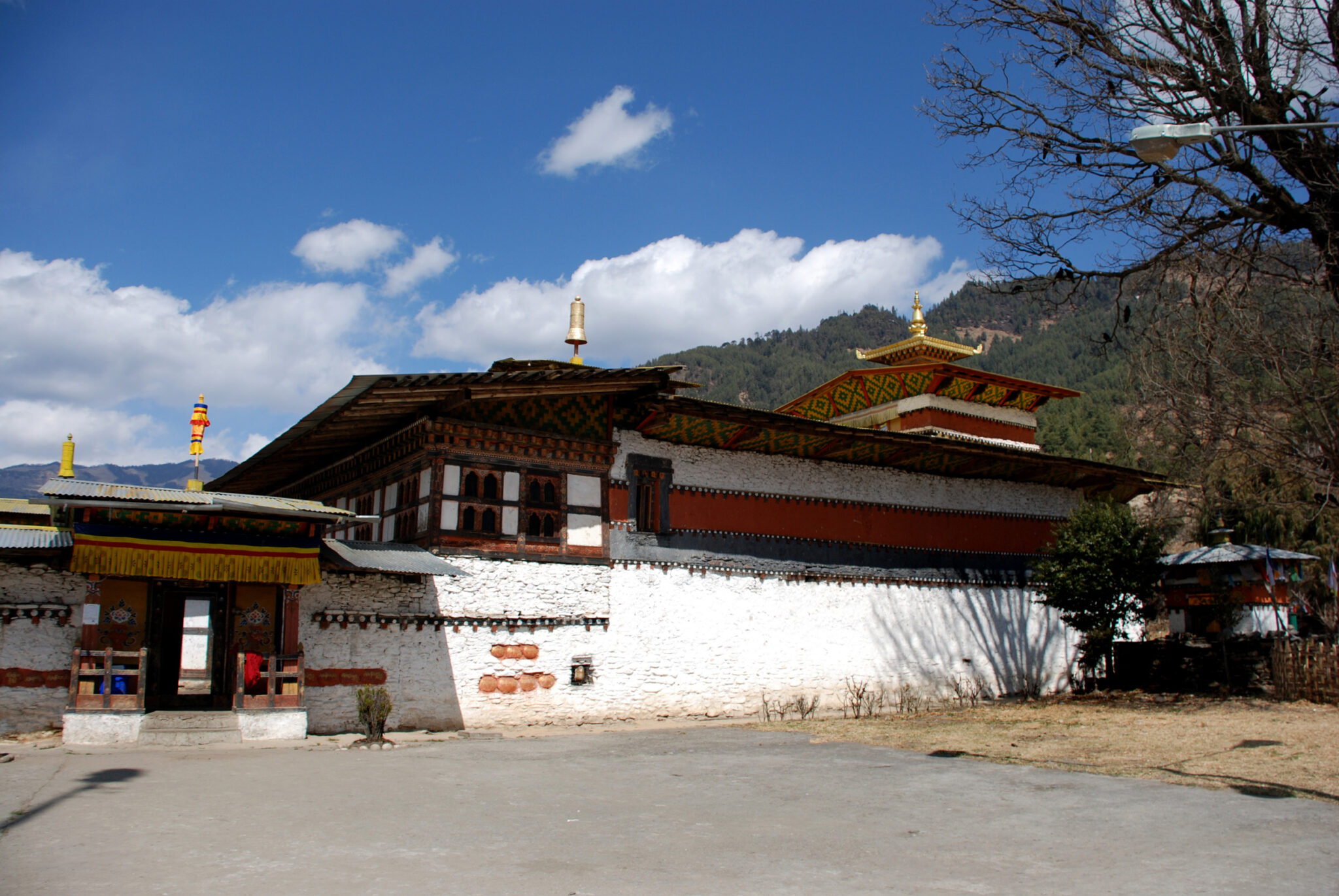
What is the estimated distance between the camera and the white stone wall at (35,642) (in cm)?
1093

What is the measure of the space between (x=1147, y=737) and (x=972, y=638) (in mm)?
7845

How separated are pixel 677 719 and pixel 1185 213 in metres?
10.1

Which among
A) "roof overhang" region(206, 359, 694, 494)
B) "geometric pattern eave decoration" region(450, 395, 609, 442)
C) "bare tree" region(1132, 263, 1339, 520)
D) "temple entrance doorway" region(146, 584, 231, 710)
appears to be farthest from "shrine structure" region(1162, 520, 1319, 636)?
"temple entrance doorway" region(146, 584, 231, 710)

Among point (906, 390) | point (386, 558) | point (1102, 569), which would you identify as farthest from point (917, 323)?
point (386, 558)

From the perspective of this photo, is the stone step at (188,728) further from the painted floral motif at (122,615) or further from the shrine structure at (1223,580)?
the shrine structure at (1223,580)

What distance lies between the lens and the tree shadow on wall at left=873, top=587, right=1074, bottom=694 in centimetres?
1878

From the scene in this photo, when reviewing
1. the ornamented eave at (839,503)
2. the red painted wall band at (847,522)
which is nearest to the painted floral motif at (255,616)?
the red painted wall band at (847,522)

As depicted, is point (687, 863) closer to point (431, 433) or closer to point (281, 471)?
point (431, 433)

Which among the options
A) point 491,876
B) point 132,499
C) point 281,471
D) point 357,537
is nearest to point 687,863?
point 491,876

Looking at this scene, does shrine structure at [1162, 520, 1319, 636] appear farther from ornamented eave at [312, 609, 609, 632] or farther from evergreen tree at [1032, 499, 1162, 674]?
ornamented eave at [312, 609, 609, 632]

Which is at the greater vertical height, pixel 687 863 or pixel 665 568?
pixel 665 568

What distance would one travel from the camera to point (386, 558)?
43.2 feet

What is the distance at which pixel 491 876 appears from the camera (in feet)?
16.8

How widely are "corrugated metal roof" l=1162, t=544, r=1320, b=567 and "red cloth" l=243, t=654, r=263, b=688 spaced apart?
1694cm
